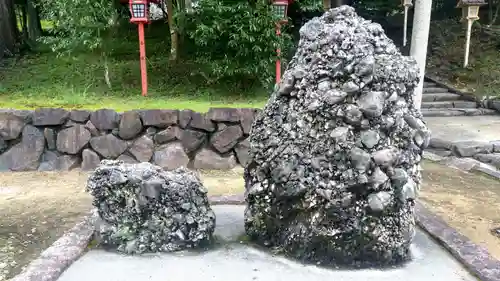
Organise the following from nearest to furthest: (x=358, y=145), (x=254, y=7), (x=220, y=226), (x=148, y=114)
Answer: (x=358, y=145)
(x=220, y=226)
(x=148, y=114)
(x=254, y=7)

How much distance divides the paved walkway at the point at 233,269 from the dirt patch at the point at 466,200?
1336 millimetres

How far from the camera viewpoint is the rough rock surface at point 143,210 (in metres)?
3.07

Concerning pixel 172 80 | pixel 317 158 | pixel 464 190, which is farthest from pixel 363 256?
pixel 172 80

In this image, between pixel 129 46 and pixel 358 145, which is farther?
pixel 129 46

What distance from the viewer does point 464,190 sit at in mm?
5992

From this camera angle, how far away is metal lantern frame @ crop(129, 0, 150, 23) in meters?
7.98

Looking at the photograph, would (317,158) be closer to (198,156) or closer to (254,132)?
(254,132)

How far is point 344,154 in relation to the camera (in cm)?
281

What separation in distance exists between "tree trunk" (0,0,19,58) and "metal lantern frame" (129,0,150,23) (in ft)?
17.6

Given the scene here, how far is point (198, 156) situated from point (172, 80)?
3.81m

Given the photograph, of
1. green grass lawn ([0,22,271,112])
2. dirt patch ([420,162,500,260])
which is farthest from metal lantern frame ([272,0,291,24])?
dirt patch ([420,162,500,260])

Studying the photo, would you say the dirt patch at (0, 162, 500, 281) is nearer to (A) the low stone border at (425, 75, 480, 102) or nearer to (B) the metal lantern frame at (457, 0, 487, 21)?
(A) the low stone border at (425, 75, 480, 102)

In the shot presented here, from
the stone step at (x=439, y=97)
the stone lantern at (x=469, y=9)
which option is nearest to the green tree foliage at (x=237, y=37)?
the stone step at (x=439, y=97)

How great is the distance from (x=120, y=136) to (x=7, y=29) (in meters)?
7.74
